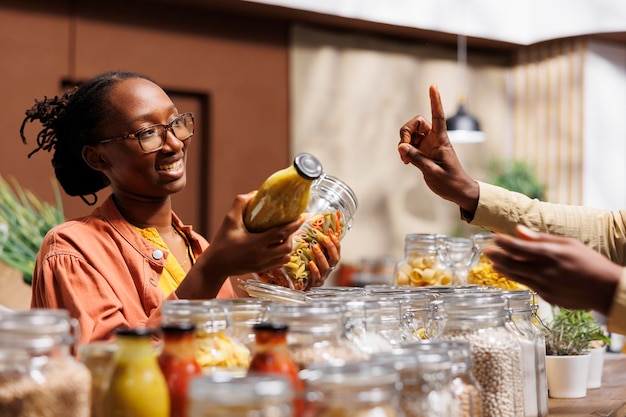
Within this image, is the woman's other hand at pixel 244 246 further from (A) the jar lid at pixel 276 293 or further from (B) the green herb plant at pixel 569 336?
(B) the green herb plant at pixel 569 336

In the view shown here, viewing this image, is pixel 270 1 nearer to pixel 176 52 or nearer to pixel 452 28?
pixel 176 52

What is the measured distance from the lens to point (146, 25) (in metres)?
5.32

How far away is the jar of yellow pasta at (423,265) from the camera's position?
2.18m

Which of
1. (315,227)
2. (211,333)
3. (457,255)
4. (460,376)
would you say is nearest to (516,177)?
(457,255)

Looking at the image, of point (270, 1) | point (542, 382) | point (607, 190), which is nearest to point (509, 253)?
point (542, 382)

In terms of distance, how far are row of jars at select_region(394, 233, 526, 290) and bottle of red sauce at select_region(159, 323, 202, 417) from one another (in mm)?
1285

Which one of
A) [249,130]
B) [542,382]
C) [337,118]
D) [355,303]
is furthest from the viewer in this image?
[337,118]

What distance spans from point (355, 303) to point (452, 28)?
5490 mm

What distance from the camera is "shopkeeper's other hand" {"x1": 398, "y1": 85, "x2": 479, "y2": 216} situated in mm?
1952

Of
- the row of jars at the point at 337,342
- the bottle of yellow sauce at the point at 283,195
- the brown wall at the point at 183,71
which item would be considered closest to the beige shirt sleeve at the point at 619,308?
the row of jars at the point at 337,342

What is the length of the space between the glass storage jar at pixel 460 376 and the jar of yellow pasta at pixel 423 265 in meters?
1.08

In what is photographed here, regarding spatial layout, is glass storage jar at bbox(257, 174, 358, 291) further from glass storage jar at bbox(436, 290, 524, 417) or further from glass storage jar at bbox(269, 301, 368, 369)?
glass storage jar at bbox(269, 301, 368, 369)

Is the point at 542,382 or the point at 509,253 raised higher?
the point at 509,253

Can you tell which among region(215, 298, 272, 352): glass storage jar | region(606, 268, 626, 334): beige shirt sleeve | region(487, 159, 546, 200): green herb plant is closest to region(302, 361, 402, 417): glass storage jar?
region(215, 298, 272, 352): glass storage jar
